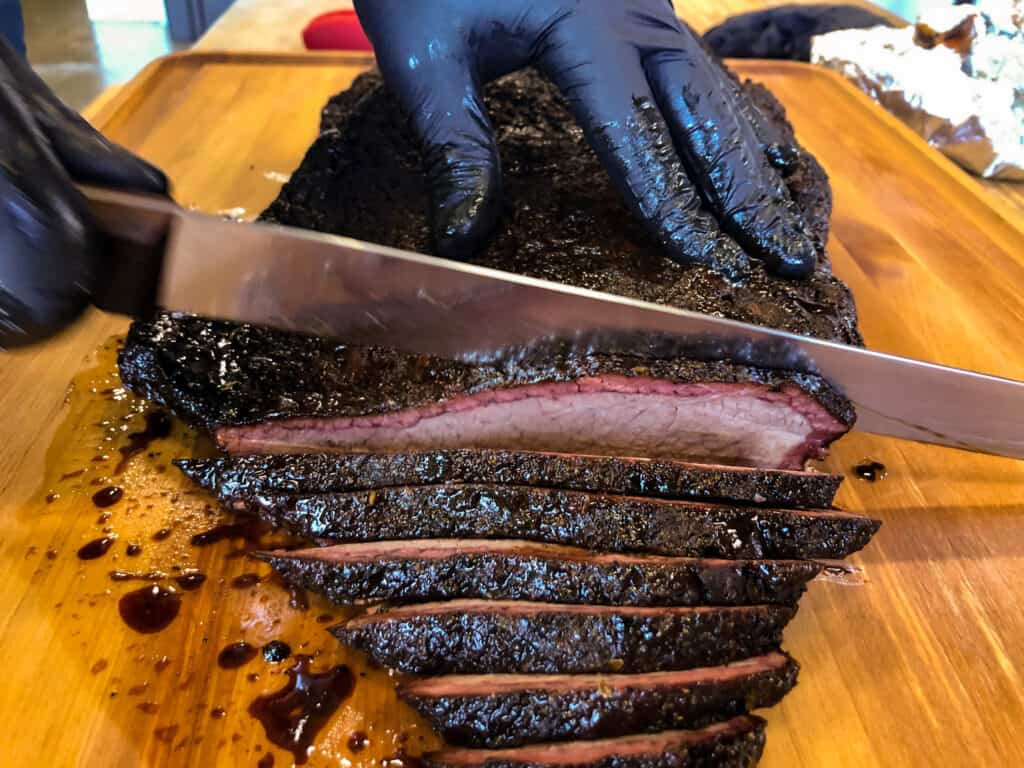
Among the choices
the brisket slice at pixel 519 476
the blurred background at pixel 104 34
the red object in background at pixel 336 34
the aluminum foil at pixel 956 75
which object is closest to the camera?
the brisket slice at pixel 519 476

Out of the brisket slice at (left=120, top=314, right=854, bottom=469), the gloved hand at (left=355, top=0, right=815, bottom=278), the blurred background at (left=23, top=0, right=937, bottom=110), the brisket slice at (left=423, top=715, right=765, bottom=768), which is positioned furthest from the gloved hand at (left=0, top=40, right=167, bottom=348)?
the blurred background at (left=23, top=0, right=937, bottom=110)

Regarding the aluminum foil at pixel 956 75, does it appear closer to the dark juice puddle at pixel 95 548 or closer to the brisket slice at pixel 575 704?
the brisket slice at pixel 575 704

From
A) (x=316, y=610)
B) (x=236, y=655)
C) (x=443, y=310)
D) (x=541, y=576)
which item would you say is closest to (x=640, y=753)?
(x=541, y=576)

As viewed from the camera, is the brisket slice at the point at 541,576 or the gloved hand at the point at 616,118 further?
the gloved hand at the point at 616,118

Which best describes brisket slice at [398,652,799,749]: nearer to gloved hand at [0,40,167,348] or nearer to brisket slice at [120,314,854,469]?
brisket slice at [120,314,854,469]

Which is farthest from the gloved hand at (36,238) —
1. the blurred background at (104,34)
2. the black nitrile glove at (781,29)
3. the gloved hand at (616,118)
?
the blurred background at (104,34)

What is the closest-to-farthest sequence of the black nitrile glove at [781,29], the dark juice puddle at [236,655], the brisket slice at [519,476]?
the dark juice puddle at [236,655] < the brisket slice at [519,476] < the black nitrile glove at [781,29]

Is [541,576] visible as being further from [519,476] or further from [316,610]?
[316,610]
